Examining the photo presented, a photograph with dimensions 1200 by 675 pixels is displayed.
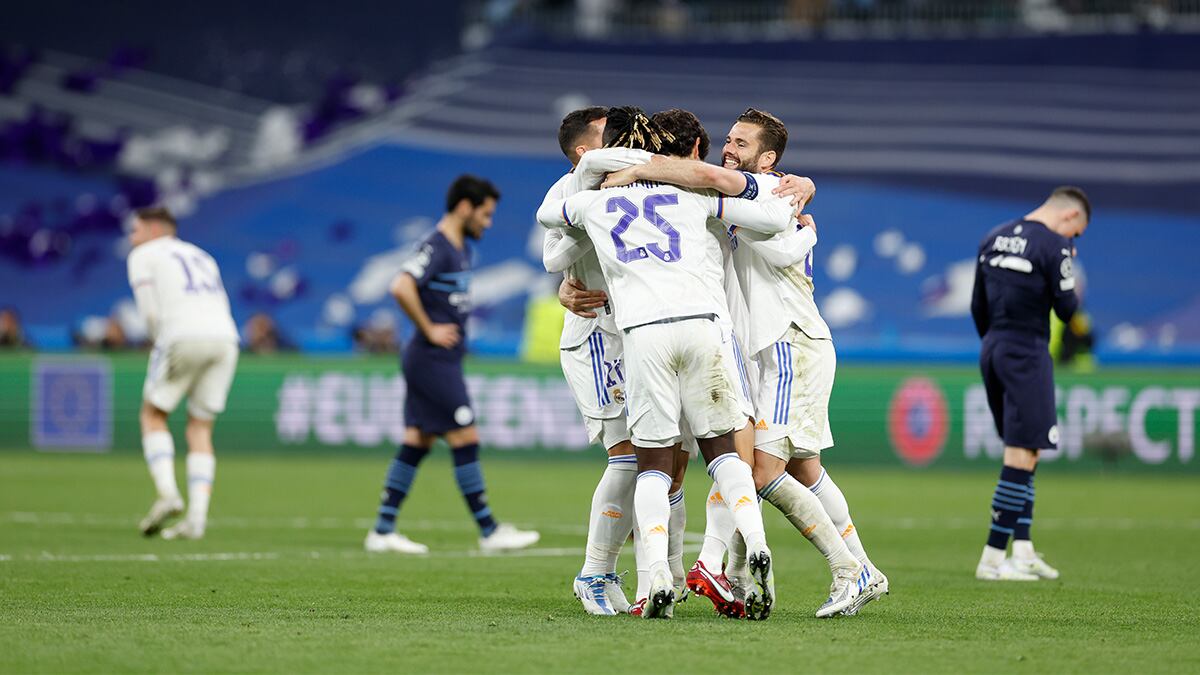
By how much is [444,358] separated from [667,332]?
459cm

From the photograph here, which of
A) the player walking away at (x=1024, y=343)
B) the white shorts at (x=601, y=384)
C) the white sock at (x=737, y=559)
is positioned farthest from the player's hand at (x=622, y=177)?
the player walking away at (x=1024, y=343)

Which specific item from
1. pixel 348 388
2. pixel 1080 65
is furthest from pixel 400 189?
pixel 1080 65

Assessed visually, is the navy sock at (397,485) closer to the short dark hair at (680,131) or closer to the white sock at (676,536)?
the white sock at (676,536)

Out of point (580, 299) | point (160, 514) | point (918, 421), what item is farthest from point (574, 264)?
point (918, 421)

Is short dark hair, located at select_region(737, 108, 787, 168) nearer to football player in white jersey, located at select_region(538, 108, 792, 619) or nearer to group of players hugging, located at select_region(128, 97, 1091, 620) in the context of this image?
group of players hugging, located at select_region(128, 97, 1091, 620)

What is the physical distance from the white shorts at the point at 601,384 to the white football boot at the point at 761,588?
95cm

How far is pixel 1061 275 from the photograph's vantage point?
377 inches

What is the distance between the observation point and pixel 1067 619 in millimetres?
7379

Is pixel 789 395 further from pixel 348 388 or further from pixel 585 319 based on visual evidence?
pixel 348 388

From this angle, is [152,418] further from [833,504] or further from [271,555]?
[833,504]

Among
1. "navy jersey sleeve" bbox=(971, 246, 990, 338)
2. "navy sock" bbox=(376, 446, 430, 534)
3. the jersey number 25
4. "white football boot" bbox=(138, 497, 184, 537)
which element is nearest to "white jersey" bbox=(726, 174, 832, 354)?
the jersey number 25

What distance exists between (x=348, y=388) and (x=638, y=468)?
14.0 metres

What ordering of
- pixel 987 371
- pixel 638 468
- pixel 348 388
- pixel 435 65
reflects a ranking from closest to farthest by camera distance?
pixel 638 468 → pixel 987 371 → pixel 348 388 → pixel 435 65

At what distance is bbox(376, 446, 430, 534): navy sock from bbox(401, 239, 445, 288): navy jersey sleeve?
3.70 feet
